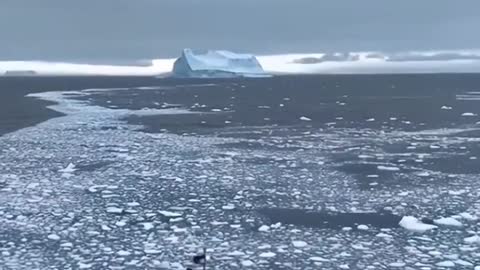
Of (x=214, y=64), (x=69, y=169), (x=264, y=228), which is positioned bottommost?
(x=69, y=169)

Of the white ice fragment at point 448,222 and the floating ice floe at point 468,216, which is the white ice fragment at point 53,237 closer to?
the white ice fragment at point 448,222

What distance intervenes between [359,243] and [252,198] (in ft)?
10.3

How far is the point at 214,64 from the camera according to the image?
Answer: 127250 millimetres

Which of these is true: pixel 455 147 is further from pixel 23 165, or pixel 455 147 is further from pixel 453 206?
pixel 23 165

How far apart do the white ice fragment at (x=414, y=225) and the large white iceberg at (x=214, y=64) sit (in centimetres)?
10969

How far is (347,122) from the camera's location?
28438 millimetres

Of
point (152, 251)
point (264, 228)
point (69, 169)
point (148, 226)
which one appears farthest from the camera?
point (69, 169)

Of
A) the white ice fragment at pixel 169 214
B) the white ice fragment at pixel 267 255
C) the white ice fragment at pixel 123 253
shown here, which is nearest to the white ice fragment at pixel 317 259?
the white ice fragment at pixel 267 255

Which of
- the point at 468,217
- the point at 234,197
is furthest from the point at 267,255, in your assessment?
the point at 468,217

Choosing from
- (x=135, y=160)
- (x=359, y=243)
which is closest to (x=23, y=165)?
(x=135, y=160)

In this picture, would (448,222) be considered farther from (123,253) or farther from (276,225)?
(123,253)

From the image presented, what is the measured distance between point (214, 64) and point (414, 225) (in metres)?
119

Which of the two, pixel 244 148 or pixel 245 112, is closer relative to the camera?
pixel 244 148

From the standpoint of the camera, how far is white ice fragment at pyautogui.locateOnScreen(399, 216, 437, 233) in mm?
9211
